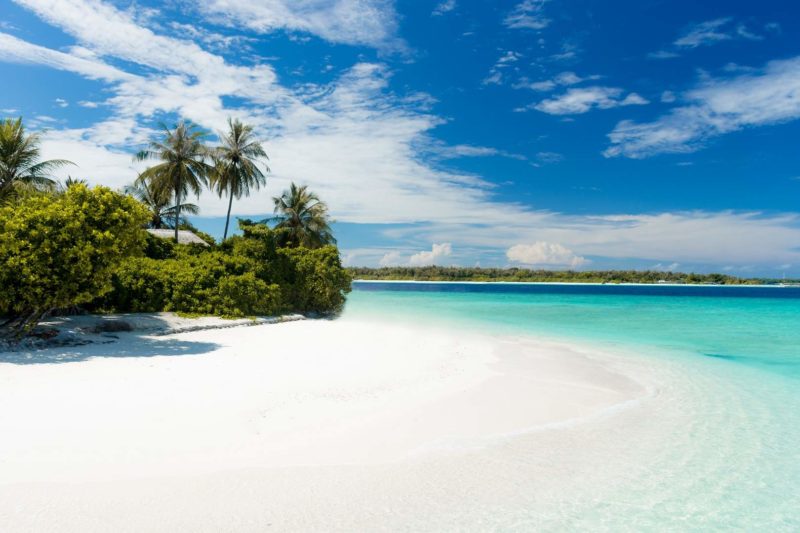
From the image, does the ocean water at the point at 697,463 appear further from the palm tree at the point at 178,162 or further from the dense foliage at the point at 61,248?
the palm tree at the point at 178,162

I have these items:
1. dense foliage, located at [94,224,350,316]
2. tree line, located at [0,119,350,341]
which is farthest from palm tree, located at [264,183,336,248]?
dense foliage, located at [94,224,350,316]

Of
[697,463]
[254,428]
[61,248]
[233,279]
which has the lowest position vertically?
[697,463]

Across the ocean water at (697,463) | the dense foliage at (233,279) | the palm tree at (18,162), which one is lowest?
the ocean water at (697,463)

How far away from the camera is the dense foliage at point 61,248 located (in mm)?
9344

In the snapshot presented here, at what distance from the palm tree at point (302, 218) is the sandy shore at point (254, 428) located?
21.2 metres

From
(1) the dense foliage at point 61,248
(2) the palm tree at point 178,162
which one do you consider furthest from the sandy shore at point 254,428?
(2) the palm tree at point 178,162

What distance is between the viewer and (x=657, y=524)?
388 centimetres

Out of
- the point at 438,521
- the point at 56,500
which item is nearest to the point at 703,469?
the point at 438,521

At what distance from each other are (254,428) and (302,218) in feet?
89.4

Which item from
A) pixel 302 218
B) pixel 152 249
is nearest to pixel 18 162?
pixel 152 249

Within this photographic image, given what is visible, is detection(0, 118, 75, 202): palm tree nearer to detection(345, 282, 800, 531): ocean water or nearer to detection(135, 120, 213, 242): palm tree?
detection(135, 120, 213, 242): palm tree

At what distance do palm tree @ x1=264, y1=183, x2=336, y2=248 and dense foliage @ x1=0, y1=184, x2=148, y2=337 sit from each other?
21222mm

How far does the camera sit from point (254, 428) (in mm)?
5488

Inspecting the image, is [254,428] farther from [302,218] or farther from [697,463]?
[302,218]
